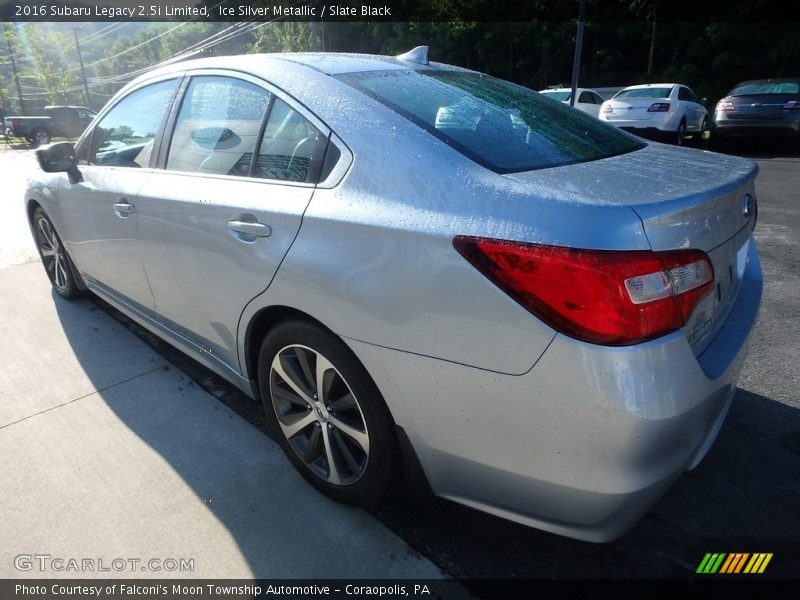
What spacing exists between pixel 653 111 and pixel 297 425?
1235 centimetres

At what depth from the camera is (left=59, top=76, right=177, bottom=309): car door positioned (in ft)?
8.87

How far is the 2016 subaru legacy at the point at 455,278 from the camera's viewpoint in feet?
4.20

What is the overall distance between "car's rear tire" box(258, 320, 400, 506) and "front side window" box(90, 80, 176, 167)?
4.72 ft

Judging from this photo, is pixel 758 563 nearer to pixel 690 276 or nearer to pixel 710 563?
pixel 710 563

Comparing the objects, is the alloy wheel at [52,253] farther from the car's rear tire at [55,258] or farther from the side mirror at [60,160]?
the side mirror at [60,160]

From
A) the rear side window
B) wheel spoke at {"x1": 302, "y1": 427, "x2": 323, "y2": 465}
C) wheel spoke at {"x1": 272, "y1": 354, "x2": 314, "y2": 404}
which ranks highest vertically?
the rear side window

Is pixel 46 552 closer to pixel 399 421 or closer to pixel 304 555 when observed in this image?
pixel 304 555

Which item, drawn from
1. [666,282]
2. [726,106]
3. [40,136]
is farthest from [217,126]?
[40,136]

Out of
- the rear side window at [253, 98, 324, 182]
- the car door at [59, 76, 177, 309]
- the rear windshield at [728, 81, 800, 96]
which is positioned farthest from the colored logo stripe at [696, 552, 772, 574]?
the rear windshield at [728, 81, 800, 96]

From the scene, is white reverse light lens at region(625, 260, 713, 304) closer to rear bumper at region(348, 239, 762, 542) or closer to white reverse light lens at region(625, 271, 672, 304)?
white reverse light lens at region(625, 271, 672, 304)

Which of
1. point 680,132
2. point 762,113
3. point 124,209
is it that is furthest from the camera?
point 680,132

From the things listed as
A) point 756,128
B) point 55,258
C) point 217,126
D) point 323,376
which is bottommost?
point 55,258

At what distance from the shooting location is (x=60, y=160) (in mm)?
3197

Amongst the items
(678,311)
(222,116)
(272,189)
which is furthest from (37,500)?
(678,311)
